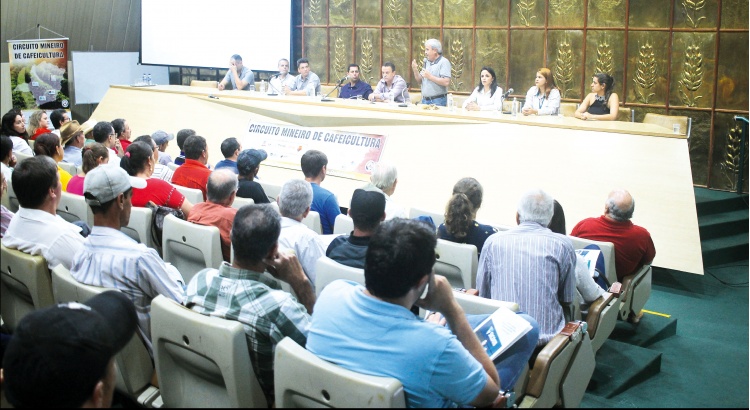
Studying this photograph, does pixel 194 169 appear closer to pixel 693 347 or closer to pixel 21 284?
pixel 21 284

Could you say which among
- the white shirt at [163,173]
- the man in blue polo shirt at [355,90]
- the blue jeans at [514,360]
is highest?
the man in blue polo shirt at [355,90]

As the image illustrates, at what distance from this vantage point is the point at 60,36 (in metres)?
10.5

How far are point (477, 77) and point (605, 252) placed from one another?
566 centimetres

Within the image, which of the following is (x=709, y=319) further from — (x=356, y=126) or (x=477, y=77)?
(x=477, y=77)

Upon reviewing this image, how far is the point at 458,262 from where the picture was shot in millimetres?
3299

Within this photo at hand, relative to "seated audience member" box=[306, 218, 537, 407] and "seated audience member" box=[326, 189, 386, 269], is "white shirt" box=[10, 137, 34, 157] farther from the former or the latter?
"seated audience member" box=[306, 218, 537, 407]

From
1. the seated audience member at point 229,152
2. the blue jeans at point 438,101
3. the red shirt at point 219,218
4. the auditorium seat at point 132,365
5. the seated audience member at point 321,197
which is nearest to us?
the auditorium seat at point 132,365

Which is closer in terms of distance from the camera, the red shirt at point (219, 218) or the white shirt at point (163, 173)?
the red shirt at point (219, 218)

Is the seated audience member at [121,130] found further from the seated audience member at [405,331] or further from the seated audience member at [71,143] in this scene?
the seated audience member at [405,331]

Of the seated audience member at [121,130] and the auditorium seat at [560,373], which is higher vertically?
the seated audience member at [121,130]

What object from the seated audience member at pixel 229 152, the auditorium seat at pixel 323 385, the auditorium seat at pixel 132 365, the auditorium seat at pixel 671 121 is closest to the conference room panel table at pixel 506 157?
the auditorium seat at pixel 671 121

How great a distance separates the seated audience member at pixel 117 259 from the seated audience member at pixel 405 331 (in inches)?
33.9

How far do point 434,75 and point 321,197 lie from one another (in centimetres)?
401

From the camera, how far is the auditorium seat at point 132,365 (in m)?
2.43
